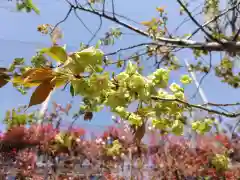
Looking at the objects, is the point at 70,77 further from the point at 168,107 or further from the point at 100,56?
the point at 168,107

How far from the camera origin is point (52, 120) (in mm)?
4082

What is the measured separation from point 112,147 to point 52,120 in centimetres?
96

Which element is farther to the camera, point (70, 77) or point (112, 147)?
point (112, 147)

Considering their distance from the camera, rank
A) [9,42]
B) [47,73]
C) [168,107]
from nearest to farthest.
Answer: [47,73], [168,107], [9,42]

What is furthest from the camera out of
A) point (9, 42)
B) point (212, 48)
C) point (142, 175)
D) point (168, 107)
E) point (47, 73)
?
point (142, 175)

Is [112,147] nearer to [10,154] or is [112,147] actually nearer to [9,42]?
[10,154]

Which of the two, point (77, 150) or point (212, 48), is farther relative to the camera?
point (77, 150)

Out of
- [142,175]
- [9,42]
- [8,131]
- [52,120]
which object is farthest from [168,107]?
[52,120]

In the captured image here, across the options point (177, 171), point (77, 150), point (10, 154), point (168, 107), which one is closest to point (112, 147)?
point (77, 150)

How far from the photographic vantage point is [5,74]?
488 millimetres

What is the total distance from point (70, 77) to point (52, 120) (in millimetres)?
3704

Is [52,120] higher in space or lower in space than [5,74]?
higher

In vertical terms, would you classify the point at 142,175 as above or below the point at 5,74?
below

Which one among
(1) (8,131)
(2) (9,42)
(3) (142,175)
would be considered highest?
(2) (9,42)
